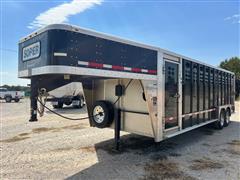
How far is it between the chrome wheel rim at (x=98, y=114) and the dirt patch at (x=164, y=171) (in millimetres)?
1743

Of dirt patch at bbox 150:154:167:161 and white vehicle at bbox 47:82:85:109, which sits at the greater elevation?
white vehicle at bbox 47:82:85:109

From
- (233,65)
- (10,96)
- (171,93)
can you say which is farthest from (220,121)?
(233,65)

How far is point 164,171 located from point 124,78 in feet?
6.47

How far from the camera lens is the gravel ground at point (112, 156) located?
4184 millimetres

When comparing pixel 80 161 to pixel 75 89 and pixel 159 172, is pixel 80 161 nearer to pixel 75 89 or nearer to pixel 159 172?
pixel 159 172

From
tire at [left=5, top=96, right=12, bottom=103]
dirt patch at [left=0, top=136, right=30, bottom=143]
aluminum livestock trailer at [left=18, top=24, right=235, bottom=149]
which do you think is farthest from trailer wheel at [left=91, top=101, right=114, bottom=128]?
tire at [left=5, top=96, right=12, bottom=103]

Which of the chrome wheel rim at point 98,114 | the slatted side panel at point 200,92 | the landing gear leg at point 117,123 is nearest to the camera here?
the landing gear leg at point 117,123

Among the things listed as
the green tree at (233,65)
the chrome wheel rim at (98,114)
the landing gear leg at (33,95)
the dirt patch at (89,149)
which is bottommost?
the dirt patch at (89,149)

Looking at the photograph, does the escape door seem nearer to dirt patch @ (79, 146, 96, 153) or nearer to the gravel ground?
the gravel ground

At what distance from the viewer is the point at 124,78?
4379mm

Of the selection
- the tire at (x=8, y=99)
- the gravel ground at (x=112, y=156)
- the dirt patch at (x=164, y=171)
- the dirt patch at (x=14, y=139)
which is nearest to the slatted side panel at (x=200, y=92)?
the gravel ground at (x=112, y=156)

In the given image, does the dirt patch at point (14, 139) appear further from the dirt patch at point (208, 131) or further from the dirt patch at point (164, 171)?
the dirt patch at point (208, 131)

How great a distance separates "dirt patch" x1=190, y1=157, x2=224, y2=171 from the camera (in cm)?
454

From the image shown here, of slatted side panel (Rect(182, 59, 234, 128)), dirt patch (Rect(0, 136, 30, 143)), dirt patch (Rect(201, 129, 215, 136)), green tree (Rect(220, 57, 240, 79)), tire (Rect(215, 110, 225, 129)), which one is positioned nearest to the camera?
slatted side panel (Rect(182, 59, 234, 128))
